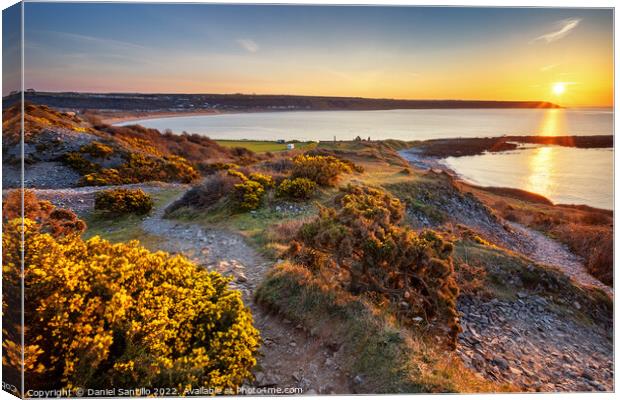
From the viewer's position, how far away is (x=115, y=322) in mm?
3619

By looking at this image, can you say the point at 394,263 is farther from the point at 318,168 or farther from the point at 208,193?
the point at 208,193

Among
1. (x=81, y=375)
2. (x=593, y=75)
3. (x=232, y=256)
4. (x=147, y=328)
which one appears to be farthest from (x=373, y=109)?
(x=81, y=375)

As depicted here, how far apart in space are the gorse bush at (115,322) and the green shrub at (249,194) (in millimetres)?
6211

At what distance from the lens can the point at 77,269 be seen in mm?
3682

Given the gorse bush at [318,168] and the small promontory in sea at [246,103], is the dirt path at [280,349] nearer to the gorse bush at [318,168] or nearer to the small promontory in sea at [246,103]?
the small promontory in sea at [246,103]

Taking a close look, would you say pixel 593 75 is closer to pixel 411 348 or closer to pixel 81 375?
pixel 411 348

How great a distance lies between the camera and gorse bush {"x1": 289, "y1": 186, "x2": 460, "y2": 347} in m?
5.37

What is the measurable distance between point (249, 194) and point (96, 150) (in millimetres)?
5312

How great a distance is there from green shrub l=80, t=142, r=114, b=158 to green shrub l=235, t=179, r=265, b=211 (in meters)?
4.65

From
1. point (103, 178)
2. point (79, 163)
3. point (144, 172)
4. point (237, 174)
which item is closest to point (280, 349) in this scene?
point (237, 174)

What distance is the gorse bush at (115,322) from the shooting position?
11.6 feet

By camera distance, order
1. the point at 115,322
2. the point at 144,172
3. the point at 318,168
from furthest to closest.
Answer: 1. the point at 144,172
2. the point at 318,168
3. the point at 115,322

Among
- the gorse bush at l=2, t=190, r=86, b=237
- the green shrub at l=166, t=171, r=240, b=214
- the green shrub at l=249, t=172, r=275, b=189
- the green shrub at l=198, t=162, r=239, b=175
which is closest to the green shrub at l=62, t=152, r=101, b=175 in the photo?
the green shrub at l=166, t=171, r=240, b=214

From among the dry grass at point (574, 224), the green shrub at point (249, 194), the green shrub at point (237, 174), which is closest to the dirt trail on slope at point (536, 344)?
the dry grass at point (574, 224)
